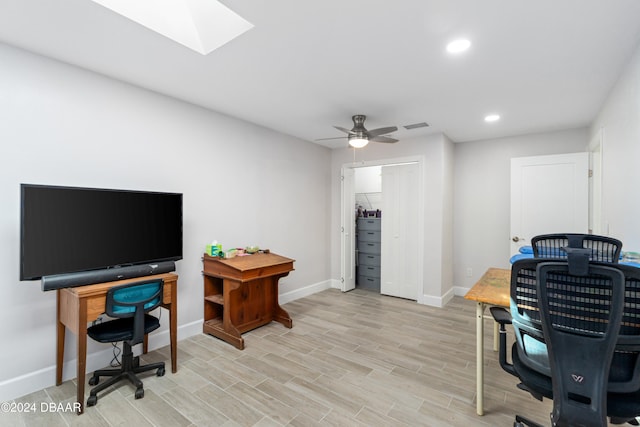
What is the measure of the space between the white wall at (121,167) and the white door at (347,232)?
0.90 meters

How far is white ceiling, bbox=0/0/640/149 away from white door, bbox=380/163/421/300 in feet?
4.79

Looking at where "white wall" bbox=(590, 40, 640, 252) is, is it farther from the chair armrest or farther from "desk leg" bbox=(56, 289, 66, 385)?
"desk leg" bbox=(56, 289, 66, 385)

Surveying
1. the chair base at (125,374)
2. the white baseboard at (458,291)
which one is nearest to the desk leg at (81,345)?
the chair base at (125,374)

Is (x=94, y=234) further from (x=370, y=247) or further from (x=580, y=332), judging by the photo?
(x=370, y=247)

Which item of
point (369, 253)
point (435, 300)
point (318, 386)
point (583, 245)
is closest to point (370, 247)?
point (369, 253)

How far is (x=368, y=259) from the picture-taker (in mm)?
5473

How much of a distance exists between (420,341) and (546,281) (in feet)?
6.93

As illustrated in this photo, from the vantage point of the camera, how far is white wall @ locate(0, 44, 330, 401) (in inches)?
86.4

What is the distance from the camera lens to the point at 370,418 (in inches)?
79.6

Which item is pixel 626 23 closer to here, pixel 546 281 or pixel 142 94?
pixel 546 281

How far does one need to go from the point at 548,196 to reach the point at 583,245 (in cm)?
295

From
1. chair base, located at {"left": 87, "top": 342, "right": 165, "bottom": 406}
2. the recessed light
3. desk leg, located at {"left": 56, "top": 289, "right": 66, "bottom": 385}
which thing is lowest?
chair base, located at {"left": 87, "top": 342, "right": 165, "bottom": 406}

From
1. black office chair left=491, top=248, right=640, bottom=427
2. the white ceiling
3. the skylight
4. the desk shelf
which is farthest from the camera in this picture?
the desk shelf

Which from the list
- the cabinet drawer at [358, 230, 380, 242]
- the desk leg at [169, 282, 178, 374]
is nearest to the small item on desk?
the desk leg at [169, 282, 178, 374]
